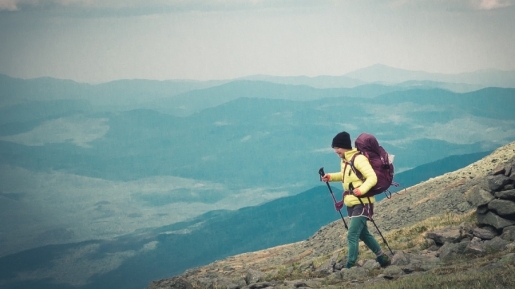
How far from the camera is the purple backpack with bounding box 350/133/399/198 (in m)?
16.7

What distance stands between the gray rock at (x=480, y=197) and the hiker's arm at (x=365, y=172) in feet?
21.1

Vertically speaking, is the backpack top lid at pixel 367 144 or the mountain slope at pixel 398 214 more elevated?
the backpack top lid at pixel 367 144

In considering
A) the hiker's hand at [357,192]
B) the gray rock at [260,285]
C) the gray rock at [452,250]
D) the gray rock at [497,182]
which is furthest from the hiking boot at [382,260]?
the gray rock at [497,182]

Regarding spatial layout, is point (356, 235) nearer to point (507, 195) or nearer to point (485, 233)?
point (485, 233)

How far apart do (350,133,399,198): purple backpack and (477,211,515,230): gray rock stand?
17.8 feet

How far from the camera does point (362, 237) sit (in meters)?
18.1

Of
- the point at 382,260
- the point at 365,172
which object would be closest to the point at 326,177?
the point at 365,172

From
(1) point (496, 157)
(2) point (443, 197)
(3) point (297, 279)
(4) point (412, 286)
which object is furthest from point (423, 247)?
(1) point (496, 157)

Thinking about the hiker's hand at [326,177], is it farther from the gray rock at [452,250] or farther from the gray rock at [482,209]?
the gray rock at [482,209]

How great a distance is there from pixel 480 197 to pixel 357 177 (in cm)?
658

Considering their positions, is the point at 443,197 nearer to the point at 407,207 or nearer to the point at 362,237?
the point at 407,207

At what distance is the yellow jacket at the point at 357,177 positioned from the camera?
Result: 16188mm

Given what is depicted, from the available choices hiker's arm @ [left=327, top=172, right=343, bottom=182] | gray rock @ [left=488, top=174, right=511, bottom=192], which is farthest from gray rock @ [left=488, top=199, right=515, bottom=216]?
hiker's arm @ [left=327, top=172, right=343, bottom=182]

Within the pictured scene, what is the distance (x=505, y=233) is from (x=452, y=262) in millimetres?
2792
